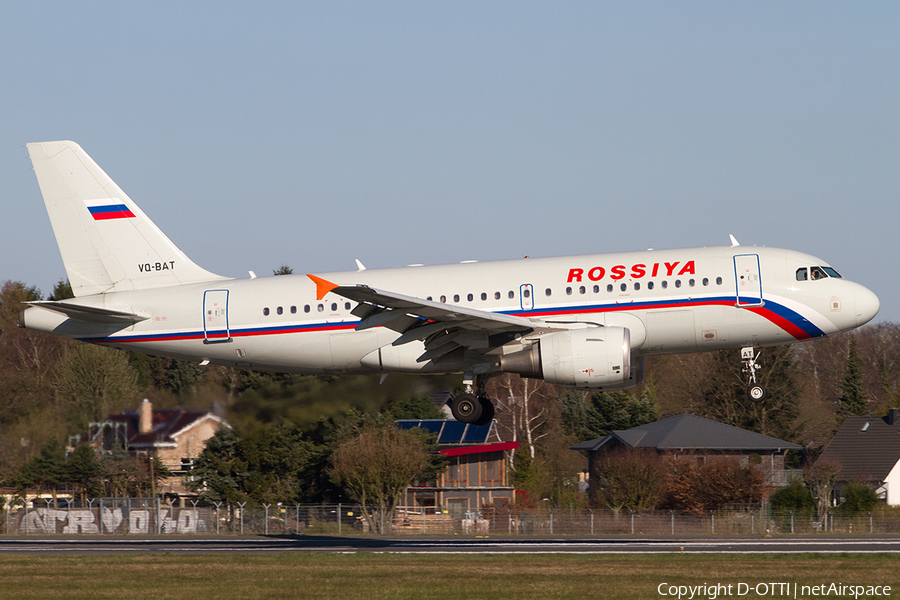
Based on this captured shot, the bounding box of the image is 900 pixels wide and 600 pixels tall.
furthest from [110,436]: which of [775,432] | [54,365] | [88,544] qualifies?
[775,432]

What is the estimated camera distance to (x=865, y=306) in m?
31.6

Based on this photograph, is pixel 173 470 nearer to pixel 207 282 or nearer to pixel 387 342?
pixel 207 282

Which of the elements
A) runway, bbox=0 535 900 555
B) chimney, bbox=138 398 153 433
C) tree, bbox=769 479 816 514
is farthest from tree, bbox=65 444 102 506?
tree, bbox=769 479 816 514

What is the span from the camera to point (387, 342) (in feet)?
108

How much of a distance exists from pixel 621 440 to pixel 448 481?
13400mm

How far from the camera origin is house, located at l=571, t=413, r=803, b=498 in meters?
72.2

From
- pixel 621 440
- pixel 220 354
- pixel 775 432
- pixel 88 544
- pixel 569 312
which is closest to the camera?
pixel 569 312

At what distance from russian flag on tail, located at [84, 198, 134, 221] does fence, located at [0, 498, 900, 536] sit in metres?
17.5

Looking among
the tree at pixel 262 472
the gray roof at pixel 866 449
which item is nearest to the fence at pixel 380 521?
the tree at pixel 262 472

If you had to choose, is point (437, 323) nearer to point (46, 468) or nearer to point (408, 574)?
point (408, 574)

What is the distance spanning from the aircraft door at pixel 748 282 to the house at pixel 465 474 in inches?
1451

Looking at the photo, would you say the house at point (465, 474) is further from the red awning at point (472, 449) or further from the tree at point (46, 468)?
the tree at point (46, 468)

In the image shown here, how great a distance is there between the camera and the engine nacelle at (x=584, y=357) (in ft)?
99.6

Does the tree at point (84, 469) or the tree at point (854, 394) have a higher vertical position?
the tree at point (854, 394)
